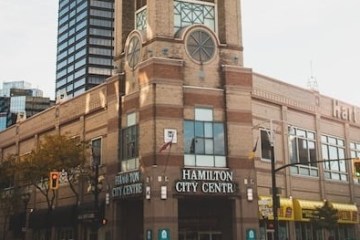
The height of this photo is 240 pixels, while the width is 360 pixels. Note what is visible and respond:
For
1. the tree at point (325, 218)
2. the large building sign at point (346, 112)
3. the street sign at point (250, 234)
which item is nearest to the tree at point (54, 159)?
the street sign at point (250, 234)

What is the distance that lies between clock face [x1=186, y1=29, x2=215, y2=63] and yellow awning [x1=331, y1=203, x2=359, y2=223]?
18503 mm

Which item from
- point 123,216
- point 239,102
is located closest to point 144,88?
point 239,102

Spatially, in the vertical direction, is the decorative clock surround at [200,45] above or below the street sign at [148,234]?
above

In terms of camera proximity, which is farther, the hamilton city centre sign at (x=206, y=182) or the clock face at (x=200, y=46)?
the clock face at (x=200, y=46)

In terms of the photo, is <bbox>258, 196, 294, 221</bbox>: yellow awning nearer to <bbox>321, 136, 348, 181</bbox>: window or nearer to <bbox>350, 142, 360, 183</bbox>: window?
<bbox>321, 136, 348, 181</bbox>: window

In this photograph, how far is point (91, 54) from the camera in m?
163

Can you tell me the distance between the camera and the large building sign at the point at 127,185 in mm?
41016

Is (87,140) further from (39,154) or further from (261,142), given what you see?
(261,142)

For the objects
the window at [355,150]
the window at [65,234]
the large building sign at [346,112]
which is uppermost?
the large building sign at [346,112]

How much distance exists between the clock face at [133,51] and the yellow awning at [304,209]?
17852mm

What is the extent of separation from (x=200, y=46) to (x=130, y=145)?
9239 millimetres

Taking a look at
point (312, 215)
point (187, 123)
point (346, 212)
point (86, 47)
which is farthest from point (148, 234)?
point (86, 47)

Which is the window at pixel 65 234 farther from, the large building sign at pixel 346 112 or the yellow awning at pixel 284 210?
the large building sign at pixel 346 112

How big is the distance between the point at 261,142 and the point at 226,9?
11178mm
